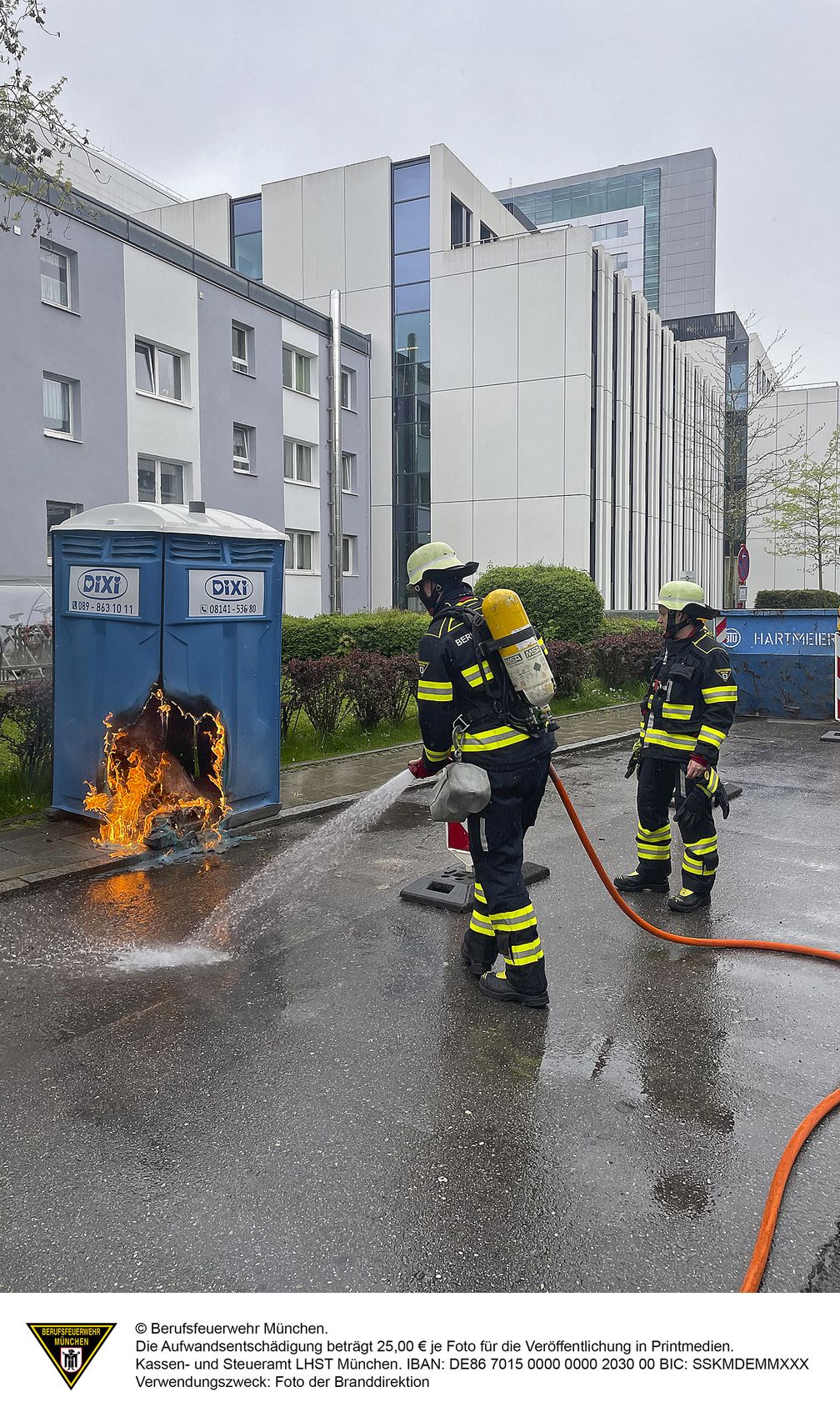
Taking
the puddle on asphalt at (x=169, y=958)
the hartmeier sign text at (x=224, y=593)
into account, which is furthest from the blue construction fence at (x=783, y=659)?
the puddle on asphalt at (x=169, y=958)

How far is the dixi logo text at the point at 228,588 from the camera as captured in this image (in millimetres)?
6969

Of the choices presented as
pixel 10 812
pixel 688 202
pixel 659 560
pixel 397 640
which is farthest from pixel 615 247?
pixel 10 812

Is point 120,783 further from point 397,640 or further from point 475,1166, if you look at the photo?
point 397,640

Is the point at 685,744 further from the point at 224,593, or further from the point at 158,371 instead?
the point at 158,371

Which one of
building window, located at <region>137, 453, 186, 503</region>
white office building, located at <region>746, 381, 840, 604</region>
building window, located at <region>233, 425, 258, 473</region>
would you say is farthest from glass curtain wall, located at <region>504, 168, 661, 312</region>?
building window, located at <region>137, 453, 186, 503</region>

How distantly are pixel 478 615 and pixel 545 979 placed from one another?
1.62 metres

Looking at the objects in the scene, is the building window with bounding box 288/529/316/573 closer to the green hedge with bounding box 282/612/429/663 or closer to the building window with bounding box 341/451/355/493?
the building window with bounding box 341/451/355/493

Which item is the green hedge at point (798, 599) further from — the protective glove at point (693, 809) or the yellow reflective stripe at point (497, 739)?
the yellow reflective stripe at point (497, 739)

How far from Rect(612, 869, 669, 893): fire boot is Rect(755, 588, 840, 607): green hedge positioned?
25.1 metres

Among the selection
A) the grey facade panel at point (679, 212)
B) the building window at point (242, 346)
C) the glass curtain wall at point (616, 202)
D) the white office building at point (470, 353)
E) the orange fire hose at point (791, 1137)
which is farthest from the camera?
the glass curtain wall at point (616, 202)

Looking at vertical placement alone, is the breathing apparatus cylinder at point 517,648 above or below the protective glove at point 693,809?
above
